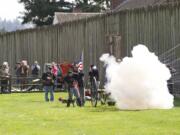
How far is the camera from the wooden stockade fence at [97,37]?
108ft

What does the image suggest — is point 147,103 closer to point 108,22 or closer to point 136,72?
point 136,72

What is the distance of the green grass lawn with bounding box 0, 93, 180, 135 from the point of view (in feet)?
53.2

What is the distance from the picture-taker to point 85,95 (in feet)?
93.2

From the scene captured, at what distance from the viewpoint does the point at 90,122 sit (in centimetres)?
1838

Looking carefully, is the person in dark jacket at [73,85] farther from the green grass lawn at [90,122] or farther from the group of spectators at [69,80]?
the green grass lawn at [90,122]

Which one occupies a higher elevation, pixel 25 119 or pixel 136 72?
pixel 136 72

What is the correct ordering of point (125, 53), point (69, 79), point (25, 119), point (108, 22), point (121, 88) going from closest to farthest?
point (25, 119) → point (121, 88) → point (69, 79) → point (125, 53) → point (108, 22)

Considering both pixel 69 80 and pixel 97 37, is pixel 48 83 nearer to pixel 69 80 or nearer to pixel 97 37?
pixel 69 80

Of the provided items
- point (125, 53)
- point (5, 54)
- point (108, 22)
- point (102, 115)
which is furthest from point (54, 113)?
point (5, 54)

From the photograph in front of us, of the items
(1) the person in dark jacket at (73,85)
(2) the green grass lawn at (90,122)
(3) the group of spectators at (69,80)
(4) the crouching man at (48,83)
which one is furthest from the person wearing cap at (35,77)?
(2) the green grass lawn at (90,122)

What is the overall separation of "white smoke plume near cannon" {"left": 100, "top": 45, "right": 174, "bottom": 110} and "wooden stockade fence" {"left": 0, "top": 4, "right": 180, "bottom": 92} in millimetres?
8690

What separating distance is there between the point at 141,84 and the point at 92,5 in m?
70.1

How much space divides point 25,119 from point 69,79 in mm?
6434

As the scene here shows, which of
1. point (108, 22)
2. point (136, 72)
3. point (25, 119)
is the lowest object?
point (25, 119)
